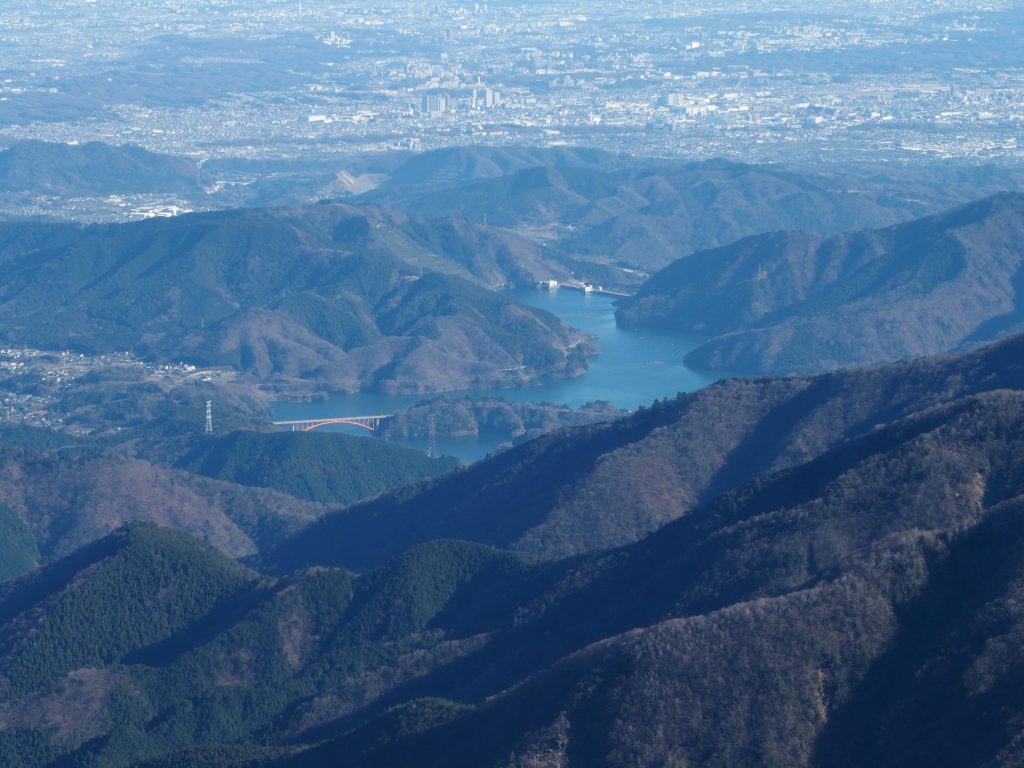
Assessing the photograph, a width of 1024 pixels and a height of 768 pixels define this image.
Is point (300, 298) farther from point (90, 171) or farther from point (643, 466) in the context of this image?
point (90, 171)

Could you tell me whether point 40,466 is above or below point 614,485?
below

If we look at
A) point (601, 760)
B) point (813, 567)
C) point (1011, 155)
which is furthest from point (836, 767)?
point (1011, 155)

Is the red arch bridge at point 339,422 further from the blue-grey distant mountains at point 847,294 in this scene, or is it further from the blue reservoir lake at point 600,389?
the blue-grey distant mountains at point 847,294

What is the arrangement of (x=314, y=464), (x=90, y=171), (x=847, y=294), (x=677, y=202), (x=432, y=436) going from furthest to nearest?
(x=90, y=171) < (x=677, y=202) < (x=847, y=294) < (x=432, y=436) < (x=314, y=464)

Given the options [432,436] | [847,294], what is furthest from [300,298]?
[847,294]

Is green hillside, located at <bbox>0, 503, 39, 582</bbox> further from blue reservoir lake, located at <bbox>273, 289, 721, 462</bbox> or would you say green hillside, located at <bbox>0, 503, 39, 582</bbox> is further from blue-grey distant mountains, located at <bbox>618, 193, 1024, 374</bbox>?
blue-grey distant mountains, located at <bbox>618, 193, 1024, 374</bbox>

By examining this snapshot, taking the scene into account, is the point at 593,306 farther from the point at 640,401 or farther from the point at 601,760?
the point at 601,760
